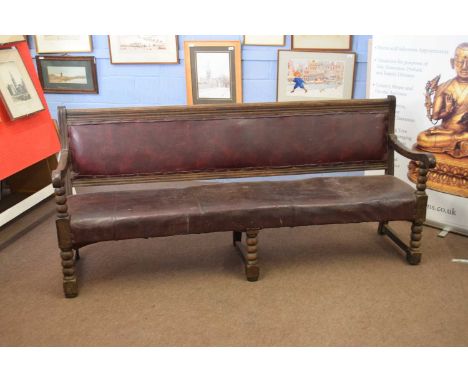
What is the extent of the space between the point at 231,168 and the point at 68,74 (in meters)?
2.63

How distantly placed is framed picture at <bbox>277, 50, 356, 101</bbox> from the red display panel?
7.37 feet

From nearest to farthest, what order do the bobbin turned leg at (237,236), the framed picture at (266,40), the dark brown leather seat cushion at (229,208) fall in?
the dark brown leather seat cushion at (229,208) < the bobbin turned leg at (237,236) < the framed picture at (266,40)

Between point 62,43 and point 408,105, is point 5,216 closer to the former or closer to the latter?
point 62,43

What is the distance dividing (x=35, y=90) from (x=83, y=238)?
2.03 meters

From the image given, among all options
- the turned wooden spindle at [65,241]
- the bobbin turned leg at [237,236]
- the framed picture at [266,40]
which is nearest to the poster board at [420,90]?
the framed picture at [266,40]

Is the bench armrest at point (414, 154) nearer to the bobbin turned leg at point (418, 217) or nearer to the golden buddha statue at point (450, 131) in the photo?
the bobbin turned leg at point (418, 217)

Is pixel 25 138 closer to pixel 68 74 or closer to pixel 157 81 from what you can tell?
pixel 68 74

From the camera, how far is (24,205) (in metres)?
4.51

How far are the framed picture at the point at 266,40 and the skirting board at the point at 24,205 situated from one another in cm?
239

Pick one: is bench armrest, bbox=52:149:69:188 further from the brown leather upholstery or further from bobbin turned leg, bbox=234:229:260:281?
bobbin turned leg, bbox=234:229:260:281

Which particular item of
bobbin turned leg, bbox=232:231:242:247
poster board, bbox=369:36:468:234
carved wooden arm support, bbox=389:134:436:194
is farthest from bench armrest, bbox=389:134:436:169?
bobbin turned leg, bbox=232:231:242:247

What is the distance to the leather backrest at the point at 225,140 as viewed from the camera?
3.69 m

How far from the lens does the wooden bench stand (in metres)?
3.33

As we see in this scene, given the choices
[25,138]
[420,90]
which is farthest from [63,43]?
[420,90]
